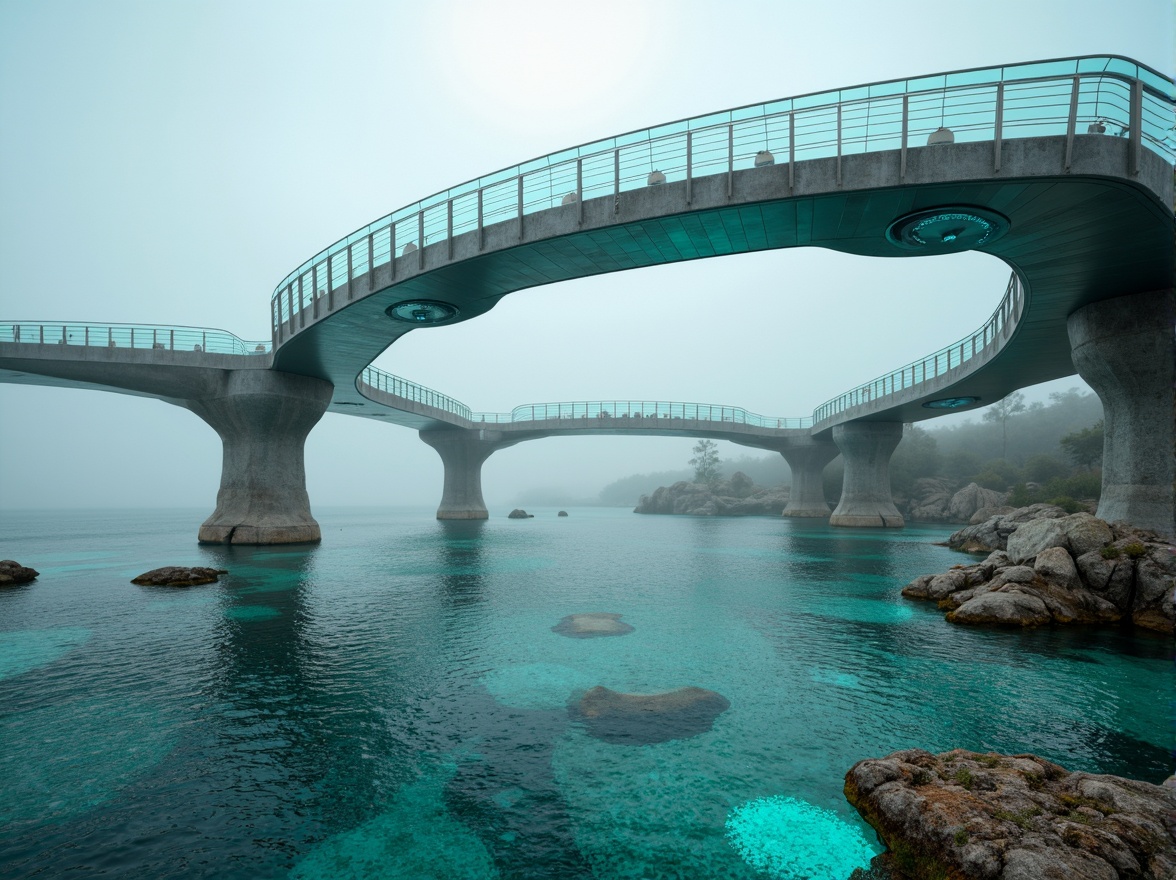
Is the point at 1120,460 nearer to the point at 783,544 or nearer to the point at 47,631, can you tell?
the point at 783,544

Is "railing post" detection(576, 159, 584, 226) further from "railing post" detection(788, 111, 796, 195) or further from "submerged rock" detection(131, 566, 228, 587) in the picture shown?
"submerged rock" detection(131, 566, 228, 587)

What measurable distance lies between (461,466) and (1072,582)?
64.4 meters

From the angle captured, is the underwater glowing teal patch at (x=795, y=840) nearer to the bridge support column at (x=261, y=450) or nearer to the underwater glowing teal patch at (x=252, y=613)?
the underwater glowing teal patch at (x=252, y=613)

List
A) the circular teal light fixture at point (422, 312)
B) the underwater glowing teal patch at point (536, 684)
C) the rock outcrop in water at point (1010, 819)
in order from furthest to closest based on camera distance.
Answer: the circular teal light fixture at point (422, 312) → the underwater glowing teal patch at point (536, 684) → the rock outcrop in water at point (1010, 819)

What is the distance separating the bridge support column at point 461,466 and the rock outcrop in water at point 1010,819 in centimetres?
6642

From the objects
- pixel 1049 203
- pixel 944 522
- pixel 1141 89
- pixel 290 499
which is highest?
pixel 1141 89

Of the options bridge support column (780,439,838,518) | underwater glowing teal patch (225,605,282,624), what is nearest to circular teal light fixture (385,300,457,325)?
underwater glowing teal patch (225,605,282,624)

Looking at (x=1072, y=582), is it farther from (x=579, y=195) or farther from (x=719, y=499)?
(x=719, y=499)

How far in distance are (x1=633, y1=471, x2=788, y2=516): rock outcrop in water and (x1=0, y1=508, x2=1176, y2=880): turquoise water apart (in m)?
82.4

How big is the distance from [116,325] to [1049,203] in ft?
154

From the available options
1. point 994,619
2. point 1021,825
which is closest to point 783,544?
point 994,619

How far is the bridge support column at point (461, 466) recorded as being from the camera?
234ft

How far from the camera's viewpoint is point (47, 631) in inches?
615

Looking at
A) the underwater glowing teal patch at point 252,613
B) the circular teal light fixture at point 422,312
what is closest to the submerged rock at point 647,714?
the underwater glowing teal patch at point 252,613
